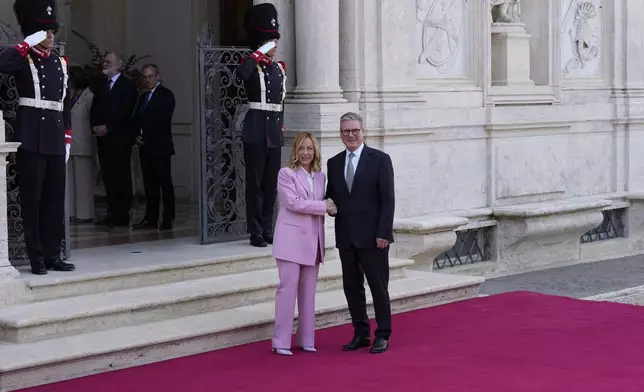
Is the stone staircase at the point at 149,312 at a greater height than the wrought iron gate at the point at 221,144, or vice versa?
the wrought iron gate at the point at 221,144

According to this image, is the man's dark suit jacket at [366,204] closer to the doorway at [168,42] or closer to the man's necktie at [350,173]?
the man's necktie at [350,173]

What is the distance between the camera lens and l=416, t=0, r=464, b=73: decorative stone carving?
1310 cm

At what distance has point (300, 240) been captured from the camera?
8.60 m

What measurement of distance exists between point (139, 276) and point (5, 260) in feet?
3.74

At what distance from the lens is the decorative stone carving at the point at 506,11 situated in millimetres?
14219

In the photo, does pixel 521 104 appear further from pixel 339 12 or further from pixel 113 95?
pixel 113 95

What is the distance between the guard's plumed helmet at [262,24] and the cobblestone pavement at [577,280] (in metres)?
3.09

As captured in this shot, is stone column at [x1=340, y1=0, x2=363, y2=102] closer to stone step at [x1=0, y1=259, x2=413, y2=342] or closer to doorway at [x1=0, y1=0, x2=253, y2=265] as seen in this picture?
stone step at [x1=0, y1=259, x2=413, y2=342]

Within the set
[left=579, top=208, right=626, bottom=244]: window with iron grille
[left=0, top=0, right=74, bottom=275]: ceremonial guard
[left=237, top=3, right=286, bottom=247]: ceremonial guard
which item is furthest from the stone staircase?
[left=579, top=208, right=626, bottom=244]: window with iron grille

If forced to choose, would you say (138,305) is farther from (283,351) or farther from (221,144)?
(221,144)

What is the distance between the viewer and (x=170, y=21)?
51.4 ft

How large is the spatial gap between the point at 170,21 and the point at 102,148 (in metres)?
3.26

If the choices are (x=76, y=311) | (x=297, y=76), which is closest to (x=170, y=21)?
(x=297, y=76)

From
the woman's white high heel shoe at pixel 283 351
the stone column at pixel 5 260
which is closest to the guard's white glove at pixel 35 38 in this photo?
the stone column at pixel 5 260
